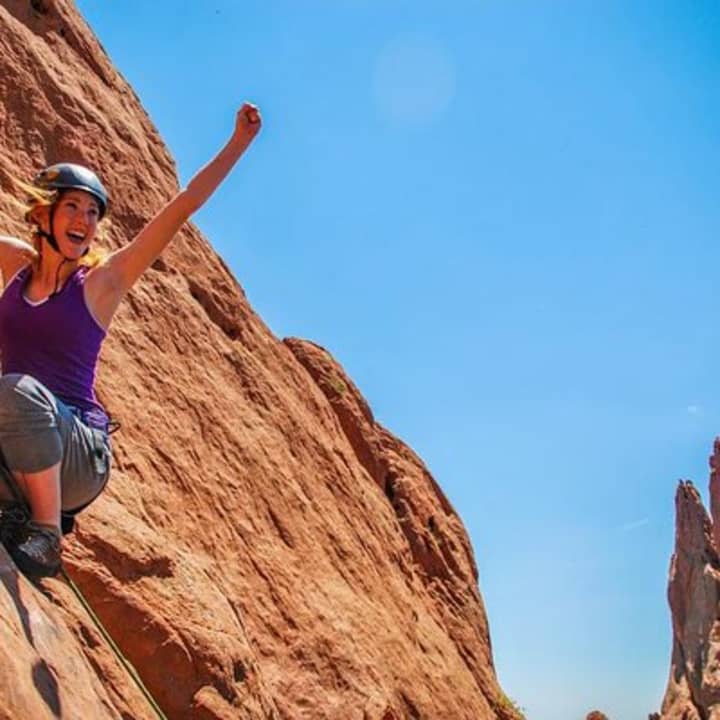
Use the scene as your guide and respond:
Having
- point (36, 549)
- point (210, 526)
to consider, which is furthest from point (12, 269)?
point (210, 526)

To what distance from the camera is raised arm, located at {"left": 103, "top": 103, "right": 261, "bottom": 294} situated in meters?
5.13

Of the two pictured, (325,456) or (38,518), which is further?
(325,456)

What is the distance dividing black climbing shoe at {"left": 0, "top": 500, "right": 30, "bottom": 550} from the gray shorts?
21 centimetres

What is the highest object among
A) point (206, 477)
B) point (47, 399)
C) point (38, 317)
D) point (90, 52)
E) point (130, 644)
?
point (90, 52)

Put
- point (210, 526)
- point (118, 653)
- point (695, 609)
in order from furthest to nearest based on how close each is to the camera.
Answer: point (695, 609), point (210, 526), point (118, 653)

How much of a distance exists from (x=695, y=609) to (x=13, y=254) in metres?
74.3

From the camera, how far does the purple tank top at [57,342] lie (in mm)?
5094

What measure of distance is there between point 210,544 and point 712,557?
233 feet

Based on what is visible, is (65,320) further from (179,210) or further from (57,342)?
(179,210)

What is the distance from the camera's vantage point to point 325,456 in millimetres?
14438

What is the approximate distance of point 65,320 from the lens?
512 cm

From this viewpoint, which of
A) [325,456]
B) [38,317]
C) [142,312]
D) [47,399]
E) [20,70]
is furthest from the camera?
[325,456]

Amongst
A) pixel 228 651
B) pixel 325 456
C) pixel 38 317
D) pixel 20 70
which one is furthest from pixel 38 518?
pixel 325 456

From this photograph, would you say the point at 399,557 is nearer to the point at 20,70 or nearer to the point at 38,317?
the point at 20,70
